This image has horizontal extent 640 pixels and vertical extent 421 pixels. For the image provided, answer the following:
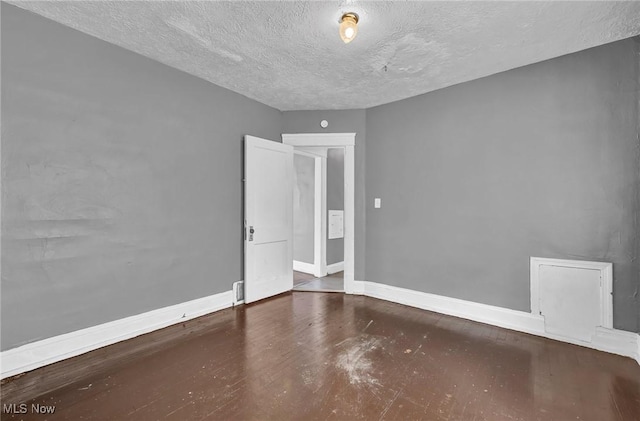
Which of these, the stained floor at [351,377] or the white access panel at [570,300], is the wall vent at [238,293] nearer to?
the stained floor at [351,377]

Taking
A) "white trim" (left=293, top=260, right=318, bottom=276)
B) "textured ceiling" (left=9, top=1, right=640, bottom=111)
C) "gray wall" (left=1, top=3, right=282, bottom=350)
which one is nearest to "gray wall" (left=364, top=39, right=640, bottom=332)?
"textured ceiling" (left=9, top=1, right=640, bottom=111)

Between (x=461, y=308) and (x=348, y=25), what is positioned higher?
(x=348, y=25)

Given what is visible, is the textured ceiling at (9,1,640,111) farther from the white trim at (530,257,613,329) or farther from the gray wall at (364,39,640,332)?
the white trim at (530,257,613,329)

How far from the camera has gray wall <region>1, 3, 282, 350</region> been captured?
2.28 m

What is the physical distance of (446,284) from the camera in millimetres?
3648

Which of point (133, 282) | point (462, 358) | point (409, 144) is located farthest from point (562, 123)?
point (133, 282)

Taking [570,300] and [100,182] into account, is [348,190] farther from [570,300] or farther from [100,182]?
[100,182]

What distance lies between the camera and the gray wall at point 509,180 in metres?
2.65

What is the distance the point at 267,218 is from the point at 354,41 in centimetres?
232

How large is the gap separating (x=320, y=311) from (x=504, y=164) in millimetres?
2452

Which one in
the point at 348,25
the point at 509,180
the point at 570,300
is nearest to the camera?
the point at 348,25

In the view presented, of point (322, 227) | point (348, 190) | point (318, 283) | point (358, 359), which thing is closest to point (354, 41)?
point (348, 190)

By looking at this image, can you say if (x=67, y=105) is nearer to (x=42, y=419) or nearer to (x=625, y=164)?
(x=42, y=419)

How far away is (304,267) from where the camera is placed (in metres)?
5.81
